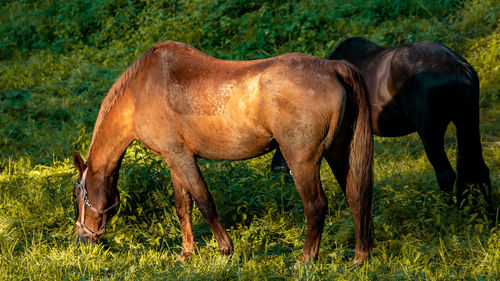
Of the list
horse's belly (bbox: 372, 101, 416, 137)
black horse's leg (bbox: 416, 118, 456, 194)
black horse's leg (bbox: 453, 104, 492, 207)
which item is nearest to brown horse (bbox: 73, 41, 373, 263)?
black horse's leg (bbox: 416, 118, 456, 194)

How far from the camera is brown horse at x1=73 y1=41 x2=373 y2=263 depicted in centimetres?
389

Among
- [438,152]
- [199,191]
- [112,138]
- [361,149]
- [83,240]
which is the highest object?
[361,149]

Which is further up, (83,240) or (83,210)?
(83,210)

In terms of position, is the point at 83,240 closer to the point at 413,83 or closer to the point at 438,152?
the point at 438,152

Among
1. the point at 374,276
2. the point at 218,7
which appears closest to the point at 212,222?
the point at 374,276

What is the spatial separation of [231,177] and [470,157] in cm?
238

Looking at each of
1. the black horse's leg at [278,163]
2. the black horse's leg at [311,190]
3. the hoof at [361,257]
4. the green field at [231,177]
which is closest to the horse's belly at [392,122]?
the green field at [231,177]

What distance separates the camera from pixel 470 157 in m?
5.22

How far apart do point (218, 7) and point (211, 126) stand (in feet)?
27.3

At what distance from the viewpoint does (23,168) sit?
22.8 ft

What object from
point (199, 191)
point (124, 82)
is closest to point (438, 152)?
point (199, 191)

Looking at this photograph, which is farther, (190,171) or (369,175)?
(190,171)

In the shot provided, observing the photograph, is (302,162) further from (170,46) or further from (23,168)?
(23,168)

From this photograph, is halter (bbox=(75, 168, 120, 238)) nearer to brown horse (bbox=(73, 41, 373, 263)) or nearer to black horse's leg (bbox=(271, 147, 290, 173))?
brown horse (bbox=(73, 41, 373, 263))
